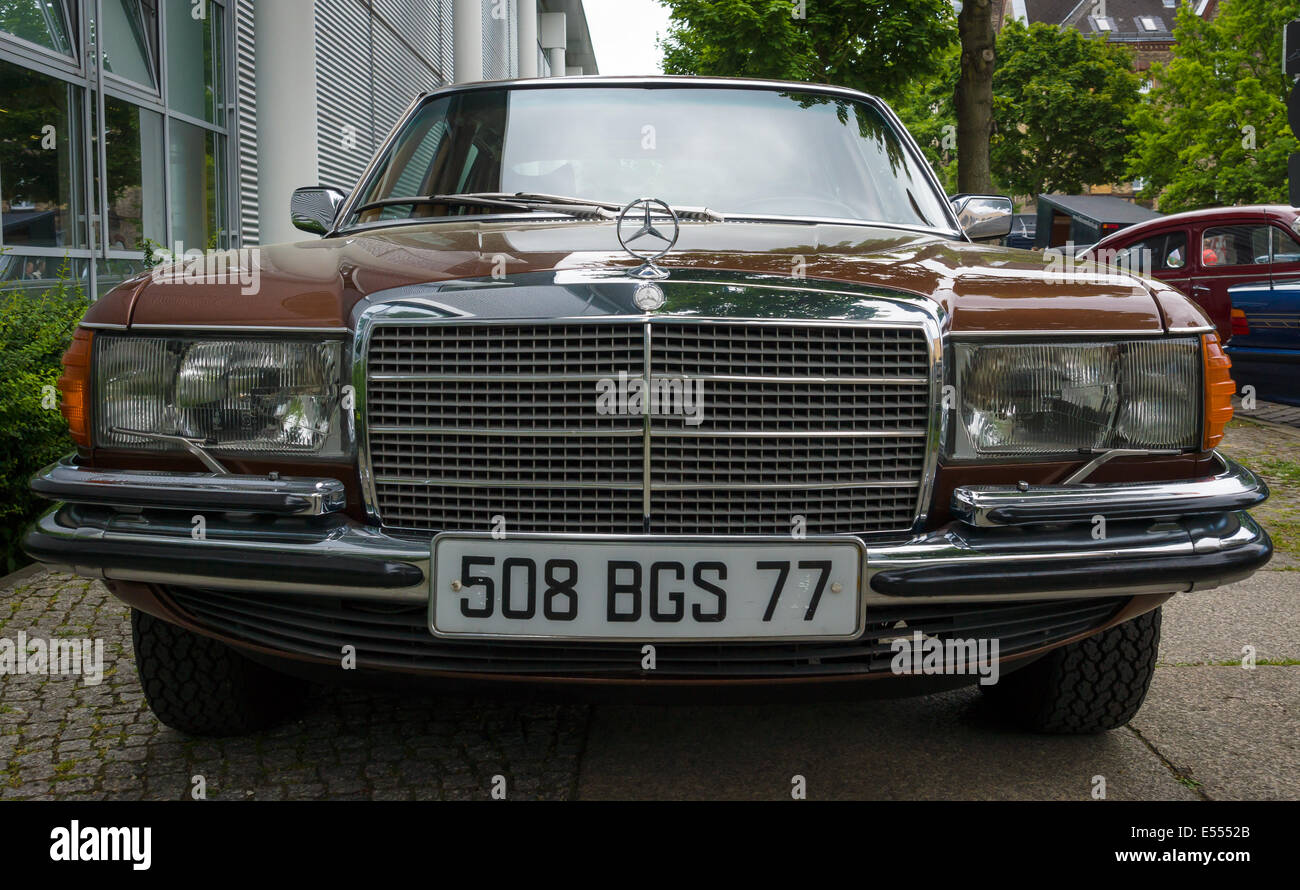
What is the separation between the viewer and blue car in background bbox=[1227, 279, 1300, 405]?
865 centimetres

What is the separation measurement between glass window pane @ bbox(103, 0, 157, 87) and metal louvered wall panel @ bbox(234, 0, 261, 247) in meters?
1.57

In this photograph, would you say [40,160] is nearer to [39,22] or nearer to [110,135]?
[39,22]

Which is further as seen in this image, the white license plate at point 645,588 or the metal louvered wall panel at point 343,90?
the metal louvered wall panel at point 343,90

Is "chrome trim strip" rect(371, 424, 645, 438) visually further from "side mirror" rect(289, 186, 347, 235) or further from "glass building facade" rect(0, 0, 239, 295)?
"glass building facade" rect(0, 0, 239, 295)

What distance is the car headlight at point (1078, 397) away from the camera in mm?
2355

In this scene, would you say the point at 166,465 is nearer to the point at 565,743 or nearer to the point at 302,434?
the point at 302,434

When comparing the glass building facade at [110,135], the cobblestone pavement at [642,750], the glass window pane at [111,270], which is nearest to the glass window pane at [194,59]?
the glass building facade at [110,135]

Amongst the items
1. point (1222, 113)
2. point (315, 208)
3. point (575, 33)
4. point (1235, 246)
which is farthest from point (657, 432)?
point (1222, 113)

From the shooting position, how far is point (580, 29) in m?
33.7

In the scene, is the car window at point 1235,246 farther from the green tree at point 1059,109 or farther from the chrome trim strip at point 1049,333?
the green tree at point 1059,109

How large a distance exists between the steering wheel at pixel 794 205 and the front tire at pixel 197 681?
5.62ft

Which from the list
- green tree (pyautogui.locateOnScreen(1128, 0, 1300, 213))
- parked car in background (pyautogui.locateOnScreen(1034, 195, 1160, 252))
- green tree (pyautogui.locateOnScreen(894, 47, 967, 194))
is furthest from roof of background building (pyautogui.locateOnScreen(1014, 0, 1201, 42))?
parked car in background (pyautogui.locateOnScreen(1034, 195, 1160, 252))
